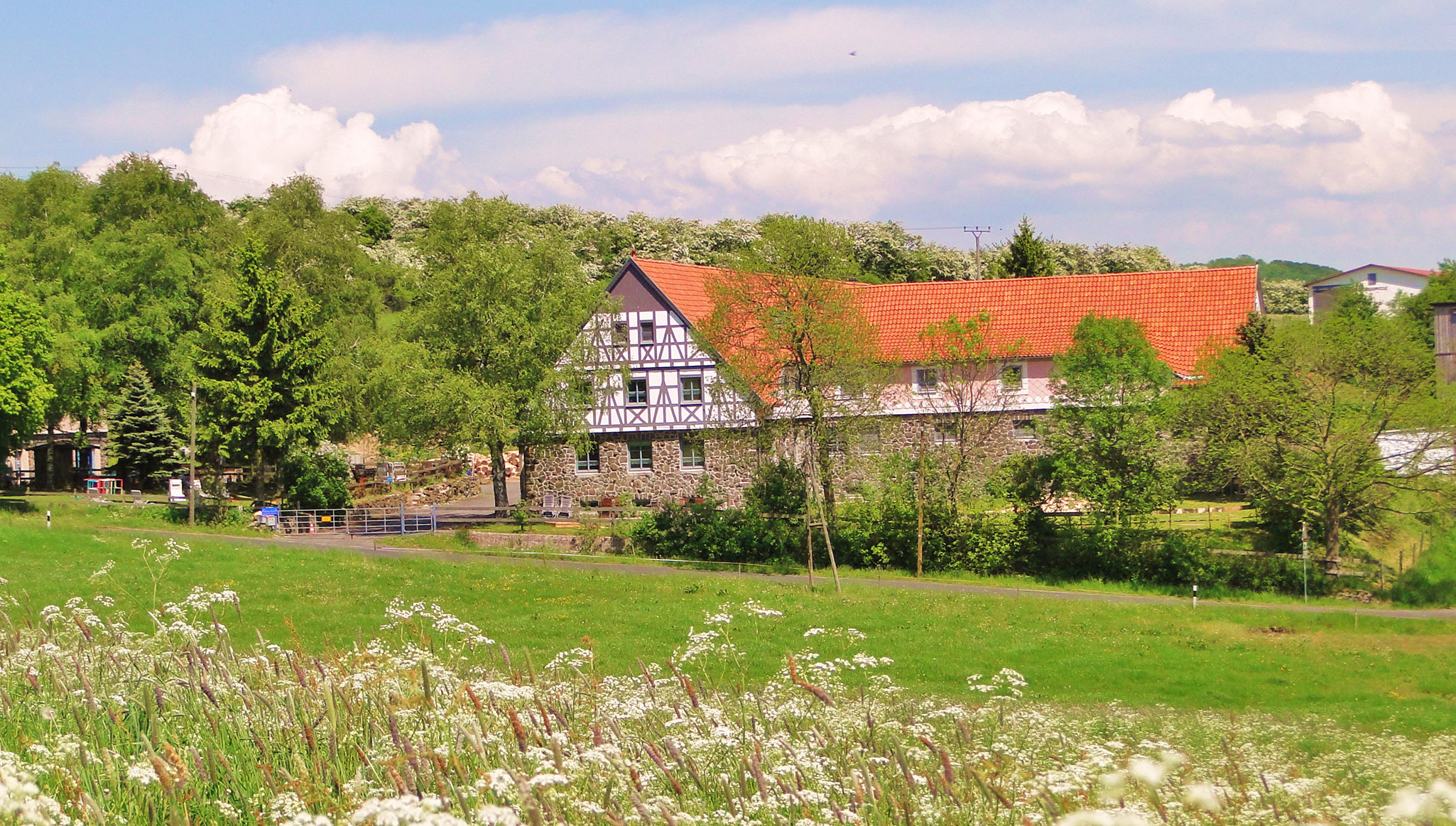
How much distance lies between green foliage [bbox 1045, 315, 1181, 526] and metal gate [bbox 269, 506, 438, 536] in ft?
71.7

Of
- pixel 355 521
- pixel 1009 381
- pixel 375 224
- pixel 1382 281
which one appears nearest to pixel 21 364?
pixel 355 521

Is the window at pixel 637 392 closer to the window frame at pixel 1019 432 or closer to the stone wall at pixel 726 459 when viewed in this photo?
the stone wall at pixel 726 459

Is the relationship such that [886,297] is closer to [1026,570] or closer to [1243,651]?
[1026,570]

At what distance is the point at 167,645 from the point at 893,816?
511cm

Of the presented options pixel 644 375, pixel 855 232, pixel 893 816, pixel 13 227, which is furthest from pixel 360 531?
pixel 855 232

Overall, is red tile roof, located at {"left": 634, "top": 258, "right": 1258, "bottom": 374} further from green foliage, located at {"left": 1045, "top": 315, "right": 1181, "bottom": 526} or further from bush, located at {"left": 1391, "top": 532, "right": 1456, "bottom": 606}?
bush, located at {"left": 1391, "top": 532, "right": 1456, "bottom": 606}

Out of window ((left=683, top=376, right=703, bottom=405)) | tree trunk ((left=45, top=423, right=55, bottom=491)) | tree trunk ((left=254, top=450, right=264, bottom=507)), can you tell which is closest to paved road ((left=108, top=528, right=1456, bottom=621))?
tree trunk ((left=254, top=450, right=264, bottom=507))

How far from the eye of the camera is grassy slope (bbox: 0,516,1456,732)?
19.6 m

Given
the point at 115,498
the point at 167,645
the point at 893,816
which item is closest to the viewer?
the point at 893,816

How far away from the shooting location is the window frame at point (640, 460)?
4575 cm

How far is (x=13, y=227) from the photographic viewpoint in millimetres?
56406

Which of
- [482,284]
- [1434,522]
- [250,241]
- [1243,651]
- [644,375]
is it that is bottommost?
[1243,651]

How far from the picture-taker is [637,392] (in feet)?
149

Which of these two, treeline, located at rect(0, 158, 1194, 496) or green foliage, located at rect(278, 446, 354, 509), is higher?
treeline, located at rect(0, 158, 1194, 496)
